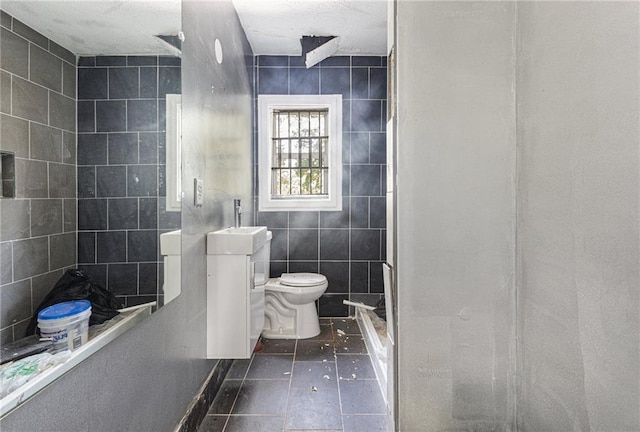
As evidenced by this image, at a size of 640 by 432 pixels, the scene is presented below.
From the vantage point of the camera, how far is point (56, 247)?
83 centimetres

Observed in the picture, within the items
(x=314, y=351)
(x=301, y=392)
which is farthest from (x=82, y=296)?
(x=314, y=351)

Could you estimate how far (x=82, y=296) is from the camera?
36.3 inches

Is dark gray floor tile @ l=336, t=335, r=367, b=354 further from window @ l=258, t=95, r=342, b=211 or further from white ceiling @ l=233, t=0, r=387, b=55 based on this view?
white ceiling @ l=233, t=0, r=387, b=55

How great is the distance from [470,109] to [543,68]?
176mm

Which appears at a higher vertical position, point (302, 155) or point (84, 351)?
point (302, 155)

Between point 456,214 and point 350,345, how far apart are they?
2.09 m

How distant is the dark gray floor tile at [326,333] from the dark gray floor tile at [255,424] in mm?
1125

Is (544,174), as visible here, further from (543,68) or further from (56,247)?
(56,247)

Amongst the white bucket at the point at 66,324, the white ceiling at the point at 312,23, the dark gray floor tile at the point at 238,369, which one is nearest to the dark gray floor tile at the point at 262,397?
the dark gray floor tile at the point at 238,369

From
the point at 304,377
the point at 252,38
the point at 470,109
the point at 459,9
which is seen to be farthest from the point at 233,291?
the point at 252,38

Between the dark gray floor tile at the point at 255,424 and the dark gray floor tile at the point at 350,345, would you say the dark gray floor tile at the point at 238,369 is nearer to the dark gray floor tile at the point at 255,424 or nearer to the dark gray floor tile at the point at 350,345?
the dark gray floor tile at the point at 255,424

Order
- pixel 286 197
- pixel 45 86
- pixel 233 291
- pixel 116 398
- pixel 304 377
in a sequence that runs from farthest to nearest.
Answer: pixel 286 197 < pixel 304 377 < pixel 233 291 < pixel 116 398 < pixel 45 86

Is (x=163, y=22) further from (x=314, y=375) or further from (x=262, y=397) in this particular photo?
(x=314, y=375)

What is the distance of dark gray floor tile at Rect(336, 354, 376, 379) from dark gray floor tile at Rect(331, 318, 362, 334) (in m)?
0.50
